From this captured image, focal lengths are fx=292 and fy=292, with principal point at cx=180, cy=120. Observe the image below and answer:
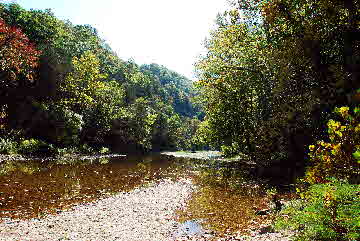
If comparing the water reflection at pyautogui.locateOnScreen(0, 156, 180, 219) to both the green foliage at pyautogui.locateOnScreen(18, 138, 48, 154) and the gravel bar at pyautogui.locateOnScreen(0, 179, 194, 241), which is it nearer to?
the gravel bar at pyautogui.locateOnScreen(0, 179, 194, 241)

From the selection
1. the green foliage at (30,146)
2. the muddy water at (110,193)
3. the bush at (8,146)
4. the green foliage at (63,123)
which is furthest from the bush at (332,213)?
Result: the green foliage at (63,123)

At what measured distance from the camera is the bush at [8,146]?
30875mm

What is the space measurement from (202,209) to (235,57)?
64.0 ft

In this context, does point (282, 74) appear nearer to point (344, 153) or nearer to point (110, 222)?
point (344, 153)

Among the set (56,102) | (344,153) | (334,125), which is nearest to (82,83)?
(56,102)

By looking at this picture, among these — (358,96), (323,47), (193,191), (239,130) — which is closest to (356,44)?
(323,47)

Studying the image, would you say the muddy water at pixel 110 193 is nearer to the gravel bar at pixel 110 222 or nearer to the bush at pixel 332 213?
the gravel bar at pixel 110 222

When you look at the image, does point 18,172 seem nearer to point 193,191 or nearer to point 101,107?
point 193,191

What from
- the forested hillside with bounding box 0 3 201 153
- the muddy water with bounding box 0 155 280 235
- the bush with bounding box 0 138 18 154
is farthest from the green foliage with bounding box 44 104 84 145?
the muddy water with bounding box 0 155 280 235

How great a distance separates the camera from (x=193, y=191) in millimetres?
17891

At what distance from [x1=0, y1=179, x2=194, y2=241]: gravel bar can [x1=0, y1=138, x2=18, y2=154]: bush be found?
2115cm

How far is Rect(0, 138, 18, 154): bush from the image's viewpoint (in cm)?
3088

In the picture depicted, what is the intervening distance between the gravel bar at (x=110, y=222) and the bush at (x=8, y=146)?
833 inches

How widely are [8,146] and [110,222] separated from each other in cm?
2589
